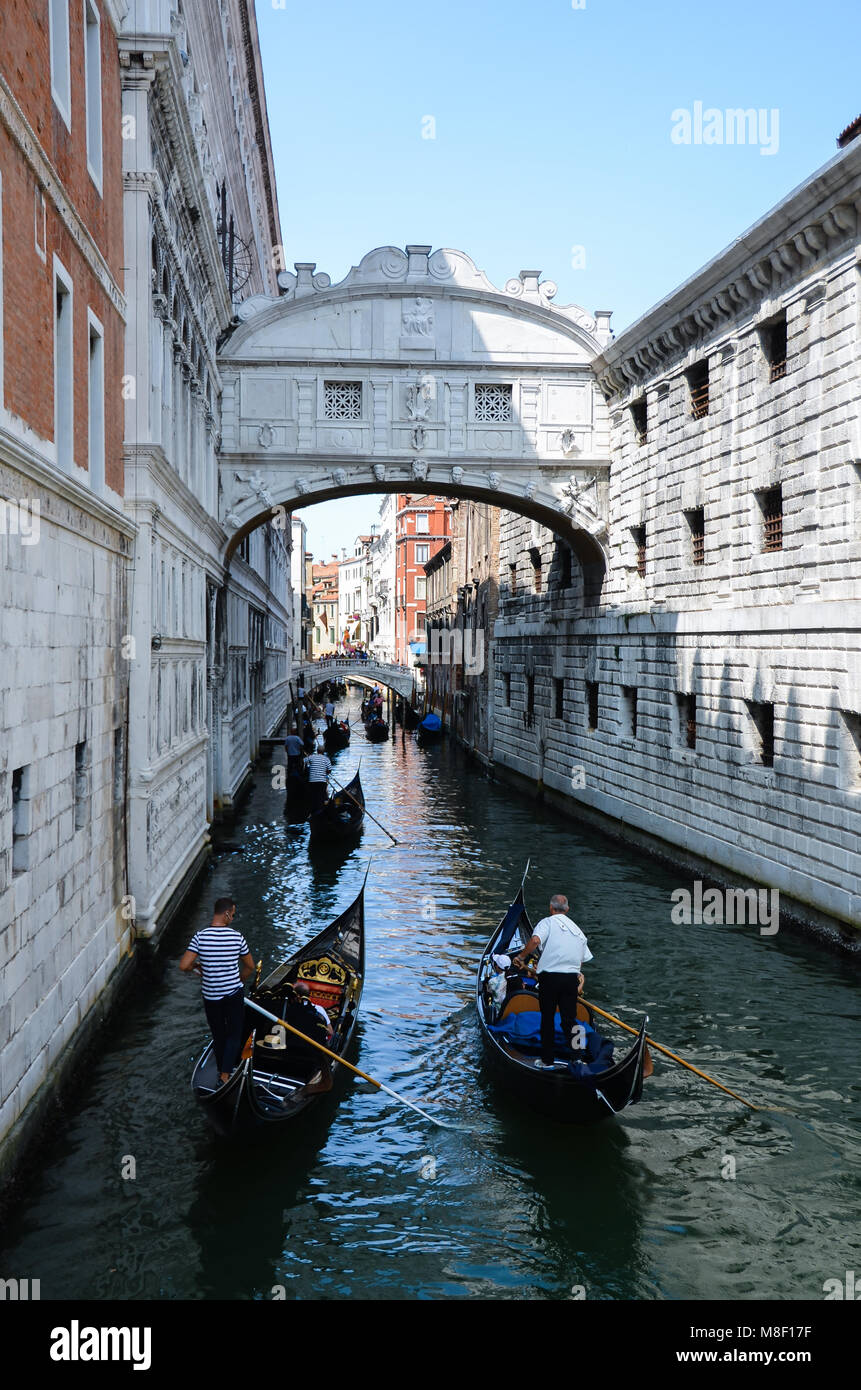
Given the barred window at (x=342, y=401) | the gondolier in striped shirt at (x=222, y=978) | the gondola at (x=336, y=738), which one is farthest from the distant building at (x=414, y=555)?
the gondolier in striped shirt at (x=222, y=978)

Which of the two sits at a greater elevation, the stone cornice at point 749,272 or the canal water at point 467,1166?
the stone cornice at point 749,272

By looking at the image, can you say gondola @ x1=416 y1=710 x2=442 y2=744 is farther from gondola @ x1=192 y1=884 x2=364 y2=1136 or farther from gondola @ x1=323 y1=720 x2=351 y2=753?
gondola @ x1=192 y1=884 x2=364 y2=1136

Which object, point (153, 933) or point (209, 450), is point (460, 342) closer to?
point (209, 450)

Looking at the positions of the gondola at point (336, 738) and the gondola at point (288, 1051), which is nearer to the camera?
the gondola at point (288, 1051)

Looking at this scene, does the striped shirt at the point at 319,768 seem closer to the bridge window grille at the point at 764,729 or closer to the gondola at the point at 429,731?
the bridge window grille at the point at 764,729

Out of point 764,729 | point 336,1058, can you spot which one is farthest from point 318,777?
point 336,1058

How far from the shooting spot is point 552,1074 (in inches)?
283

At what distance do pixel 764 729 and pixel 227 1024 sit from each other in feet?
26.4

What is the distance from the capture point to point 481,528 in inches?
1284

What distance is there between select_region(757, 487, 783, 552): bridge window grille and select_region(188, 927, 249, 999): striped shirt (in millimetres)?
8288

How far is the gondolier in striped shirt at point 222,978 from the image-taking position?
7.00 m

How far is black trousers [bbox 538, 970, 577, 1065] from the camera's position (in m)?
7.48

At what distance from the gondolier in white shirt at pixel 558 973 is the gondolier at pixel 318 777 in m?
12.1

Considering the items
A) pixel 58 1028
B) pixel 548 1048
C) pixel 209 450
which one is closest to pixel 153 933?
pixel 58 1028
